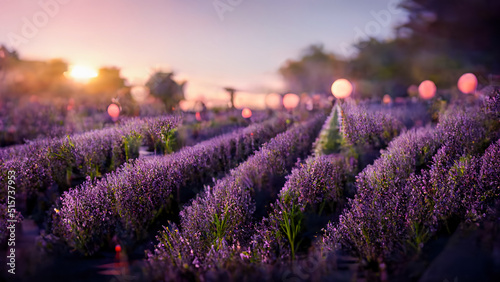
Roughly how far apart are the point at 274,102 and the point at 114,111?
5210mm

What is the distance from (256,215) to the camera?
12.3 feet

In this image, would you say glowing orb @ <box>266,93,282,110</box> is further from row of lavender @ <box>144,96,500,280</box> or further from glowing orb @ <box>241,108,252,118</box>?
row of lavender @ <box>144,96,500,280</box>

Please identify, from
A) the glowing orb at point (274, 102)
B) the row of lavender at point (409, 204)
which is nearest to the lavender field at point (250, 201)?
the row of lavender at point (409, 204)

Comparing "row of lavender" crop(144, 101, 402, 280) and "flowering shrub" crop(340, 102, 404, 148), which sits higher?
"flowering shrub" crop(340, 102, 404, 148)

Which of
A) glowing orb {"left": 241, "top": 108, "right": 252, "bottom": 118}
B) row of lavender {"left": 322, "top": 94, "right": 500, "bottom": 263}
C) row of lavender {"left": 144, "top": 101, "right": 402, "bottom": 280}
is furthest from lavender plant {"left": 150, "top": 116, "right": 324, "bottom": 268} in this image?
glowing orb {"left": 241, "top": 108, "right": 252, "bottom": 118}

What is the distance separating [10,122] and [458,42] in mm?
17189

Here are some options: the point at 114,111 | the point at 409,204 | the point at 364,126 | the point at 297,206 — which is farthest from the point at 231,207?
the point at 114,111

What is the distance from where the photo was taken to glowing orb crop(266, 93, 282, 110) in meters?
9.06

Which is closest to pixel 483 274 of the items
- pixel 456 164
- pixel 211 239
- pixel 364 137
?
pixel 456 164

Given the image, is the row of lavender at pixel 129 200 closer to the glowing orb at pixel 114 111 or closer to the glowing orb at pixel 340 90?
the glowing orb at pixel 114 111

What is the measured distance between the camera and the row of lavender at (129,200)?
10.3 ft

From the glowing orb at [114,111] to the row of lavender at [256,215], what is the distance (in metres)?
2.96

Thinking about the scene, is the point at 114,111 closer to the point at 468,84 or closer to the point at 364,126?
the point at 364,126

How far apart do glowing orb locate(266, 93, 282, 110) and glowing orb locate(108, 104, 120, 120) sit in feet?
14.6
